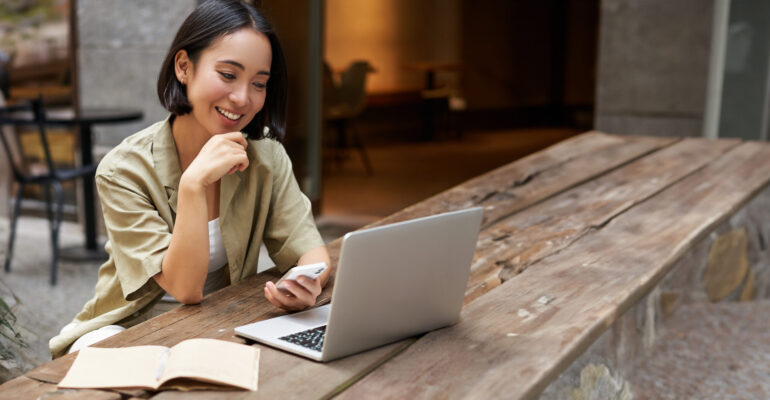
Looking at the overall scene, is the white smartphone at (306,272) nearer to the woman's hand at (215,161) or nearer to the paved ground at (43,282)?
the woman's hand at (215,161)

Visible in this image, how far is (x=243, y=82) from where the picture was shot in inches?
60.1

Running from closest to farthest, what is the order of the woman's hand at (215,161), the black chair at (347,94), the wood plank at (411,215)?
the wood plank at (411,215), the woman's hand at (215,161), the black chair at (347,94)

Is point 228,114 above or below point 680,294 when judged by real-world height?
above

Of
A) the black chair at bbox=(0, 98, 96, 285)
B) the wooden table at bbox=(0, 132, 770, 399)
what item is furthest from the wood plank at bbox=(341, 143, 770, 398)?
the black chair at bbox=(0, 98, 96, 285)

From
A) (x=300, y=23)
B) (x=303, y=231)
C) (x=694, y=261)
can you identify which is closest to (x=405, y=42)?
(x=300, y=23)

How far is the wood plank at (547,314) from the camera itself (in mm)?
1173

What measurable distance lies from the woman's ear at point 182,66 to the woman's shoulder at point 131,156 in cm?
11

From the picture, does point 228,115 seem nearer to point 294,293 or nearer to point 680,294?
point 294,293

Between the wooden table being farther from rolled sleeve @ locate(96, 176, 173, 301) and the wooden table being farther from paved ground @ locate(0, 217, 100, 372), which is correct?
paved ground @ locate(0, 217, 100, 372)

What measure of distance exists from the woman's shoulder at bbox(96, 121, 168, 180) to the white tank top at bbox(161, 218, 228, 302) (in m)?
0.20

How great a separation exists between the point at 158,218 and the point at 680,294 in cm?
186

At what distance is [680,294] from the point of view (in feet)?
8.79

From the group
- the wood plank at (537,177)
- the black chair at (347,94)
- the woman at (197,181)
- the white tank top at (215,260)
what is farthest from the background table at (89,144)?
the black chair at (347,94)

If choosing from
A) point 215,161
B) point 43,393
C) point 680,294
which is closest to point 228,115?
point 215,161
